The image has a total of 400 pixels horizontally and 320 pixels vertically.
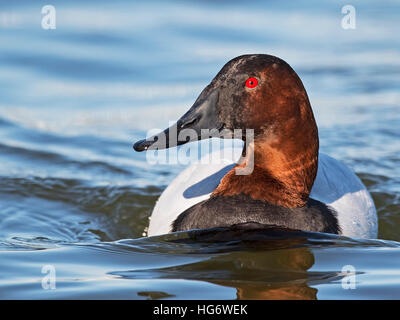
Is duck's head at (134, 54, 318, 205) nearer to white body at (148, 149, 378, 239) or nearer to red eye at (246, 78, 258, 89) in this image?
red eye at (246, 78, 258, 89)

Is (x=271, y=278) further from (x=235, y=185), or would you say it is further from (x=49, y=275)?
(x=49, y=275)

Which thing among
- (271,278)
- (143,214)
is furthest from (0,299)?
(143,214)

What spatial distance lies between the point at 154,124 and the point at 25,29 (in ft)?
11.1

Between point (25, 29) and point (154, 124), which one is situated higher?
point (25, 29)

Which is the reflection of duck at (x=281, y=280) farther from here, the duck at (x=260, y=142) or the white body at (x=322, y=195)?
the white body at (x=322, y=195)

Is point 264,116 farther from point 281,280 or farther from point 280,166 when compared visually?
point 281,280

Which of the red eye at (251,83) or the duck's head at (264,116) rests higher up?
the red eye at (251,83)

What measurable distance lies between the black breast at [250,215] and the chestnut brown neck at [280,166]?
52 mm

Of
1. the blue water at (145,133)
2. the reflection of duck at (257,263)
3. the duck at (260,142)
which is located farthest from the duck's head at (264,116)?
the blue water at (145,133)

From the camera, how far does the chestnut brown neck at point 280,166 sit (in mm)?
4859

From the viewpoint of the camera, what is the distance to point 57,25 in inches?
446

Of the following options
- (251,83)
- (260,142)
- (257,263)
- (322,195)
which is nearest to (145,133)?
(322,195)

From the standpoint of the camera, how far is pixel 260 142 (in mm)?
4906

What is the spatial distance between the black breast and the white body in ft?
0.92
